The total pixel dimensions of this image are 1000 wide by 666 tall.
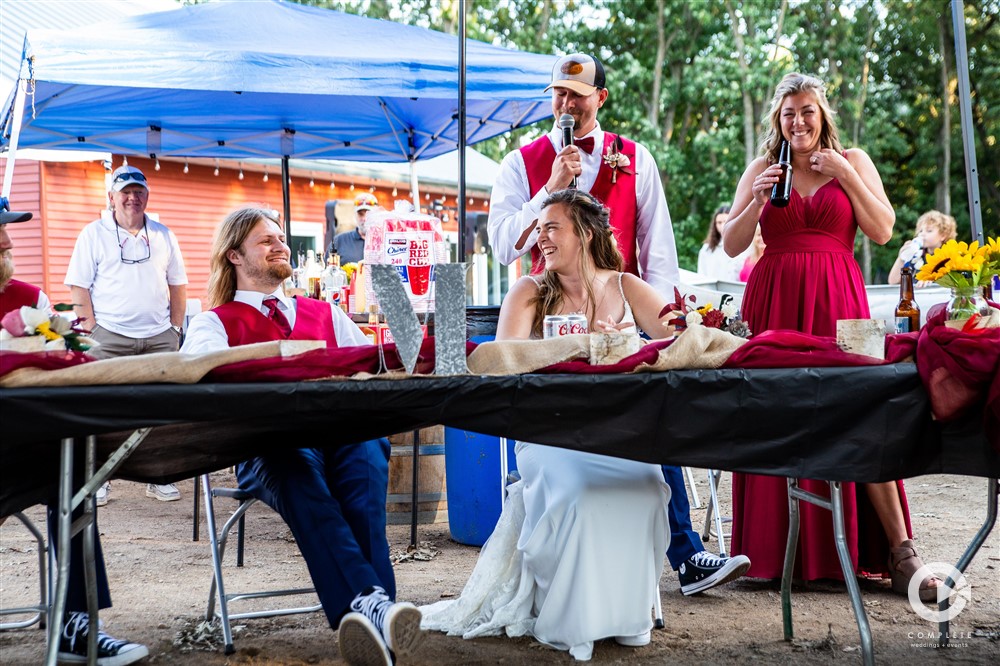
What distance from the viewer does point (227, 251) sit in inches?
122

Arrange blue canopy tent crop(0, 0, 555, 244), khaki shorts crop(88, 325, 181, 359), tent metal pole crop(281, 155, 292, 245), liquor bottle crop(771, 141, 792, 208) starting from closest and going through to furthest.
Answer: liquor bottle crop(771, 141, 792, 208)
blue canopy tent crop(0, 0, 555, 244)
khaki shorts crop(88, 325, 181, 359)
tent metal pole crop(281, 155, 292, 245)

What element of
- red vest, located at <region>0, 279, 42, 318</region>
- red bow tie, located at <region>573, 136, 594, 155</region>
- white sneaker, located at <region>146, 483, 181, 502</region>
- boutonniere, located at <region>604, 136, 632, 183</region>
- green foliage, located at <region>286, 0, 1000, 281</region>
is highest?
green foliage, located at <region>286, 0, 1000, 281</region>

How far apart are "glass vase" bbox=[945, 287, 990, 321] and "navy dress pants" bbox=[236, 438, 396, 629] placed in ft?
4.84

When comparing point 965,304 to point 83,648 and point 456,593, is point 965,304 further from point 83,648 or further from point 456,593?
point 83,648

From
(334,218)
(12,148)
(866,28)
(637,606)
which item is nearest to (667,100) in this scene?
(866,28)

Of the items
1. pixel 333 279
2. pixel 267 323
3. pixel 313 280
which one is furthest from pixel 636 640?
pixel 313 280

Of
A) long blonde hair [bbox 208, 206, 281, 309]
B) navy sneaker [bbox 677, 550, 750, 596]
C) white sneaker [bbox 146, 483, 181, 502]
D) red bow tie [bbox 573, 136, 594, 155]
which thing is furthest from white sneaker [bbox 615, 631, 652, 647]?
white sneaker [bbox 146, 483, 181, 502]

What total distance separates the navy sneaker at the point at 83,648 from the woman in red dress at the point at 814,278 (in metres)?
2.00

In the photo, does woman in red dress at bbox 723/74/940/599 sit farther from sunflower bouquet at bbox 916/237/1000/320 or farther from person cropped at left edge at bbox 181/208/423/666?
person cropped at left edge at bbox 181/208/423/666

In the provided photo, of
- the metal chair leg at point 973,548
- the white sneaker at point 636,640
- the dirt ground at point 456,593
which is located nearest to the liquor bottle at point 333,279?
the dirt ground at point 456,593

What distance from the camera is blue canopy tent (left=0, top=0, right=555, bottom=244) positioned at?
17.5 ft

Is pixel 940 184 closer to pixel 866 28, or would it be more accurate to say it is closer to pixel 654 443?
pixel 866 28

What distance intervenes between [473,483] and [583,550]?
1571 mm

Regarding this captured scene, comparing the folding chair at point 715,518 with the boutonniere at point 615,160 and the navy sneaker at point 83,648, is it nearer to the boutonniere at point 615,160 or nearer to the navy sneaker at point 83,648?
the boutonniere at point 615,160
